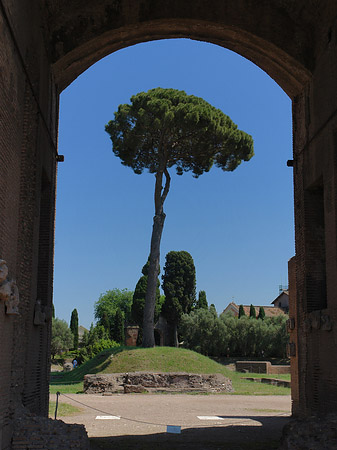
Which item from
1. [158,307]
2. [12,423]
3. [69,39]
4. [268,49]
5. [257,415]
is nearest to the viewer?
[12,423]

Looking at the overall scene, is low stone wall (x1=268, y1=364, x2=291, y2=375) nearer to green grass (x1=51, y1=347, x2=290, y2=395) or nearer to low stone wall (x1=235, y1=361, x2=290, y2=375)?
low stone wall (x1=235, y1=361, x2=290, y2=375)

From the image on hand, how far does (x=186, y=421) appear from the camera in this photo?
11688 mm

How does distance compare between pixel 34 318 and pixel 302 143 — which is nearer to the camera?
pixel 34 318

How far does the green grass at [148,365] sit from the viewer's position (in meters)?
21.5

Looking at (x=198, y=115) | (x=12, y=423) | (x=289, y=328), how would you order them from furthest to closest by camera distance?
1. (x=198, y=115)
2. (x=289, y=328)
3. (x=12, y=423)

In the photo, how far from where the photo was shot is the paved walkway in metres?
8.99

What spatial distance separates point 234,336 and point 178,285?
5.12m

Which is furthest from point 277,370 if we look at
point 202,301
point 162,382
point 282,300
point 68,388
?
point 282,300

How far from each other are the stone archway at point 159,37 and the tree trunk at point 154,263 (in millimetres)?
14494

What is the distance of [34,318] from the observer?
8.30m

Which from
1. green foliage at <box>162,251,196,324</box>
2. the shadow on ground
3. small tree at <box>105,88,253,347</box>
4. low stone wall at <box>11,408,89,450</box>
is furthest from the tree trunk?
low stone wall at <box>11,408,89,450</box>

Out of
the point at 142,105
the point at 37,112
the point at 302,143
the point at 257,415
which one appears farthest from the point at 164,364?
the point at 37,112

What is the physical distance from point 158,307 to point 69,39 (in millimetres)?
31191

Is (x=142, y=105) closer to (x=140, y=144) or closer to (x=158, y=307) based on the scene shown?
(x=140, y=144)
